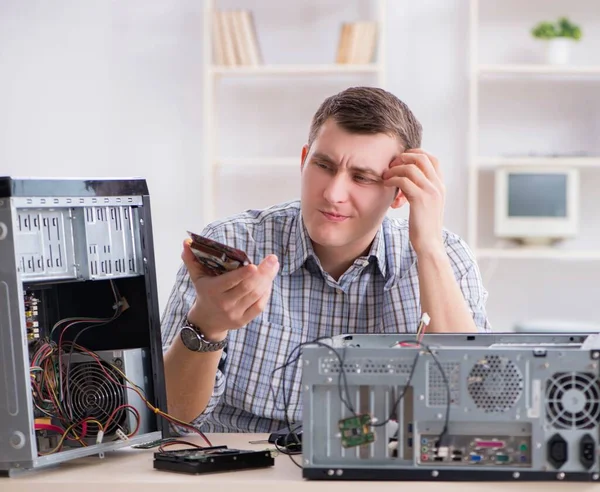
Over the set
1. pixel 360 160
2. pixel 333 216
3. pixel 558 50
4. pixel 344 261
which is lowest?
pixel 344 261

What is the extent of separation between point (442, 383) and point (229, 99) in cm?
277

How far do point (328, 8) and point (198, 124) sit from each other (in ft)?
2.31

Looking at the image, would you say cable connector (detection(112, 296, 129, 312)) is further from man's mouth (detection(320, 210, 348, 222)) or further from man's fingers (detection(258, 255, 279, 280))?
man's mouth (detection(320, 210, 348, 222))

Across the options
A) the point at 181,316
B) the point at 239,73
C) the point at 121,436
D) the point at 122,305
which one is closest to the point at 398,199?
the point at 181,316

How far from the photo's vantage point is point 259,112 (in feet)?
12.1

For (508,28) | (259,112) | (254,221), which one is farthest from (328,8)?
(254,221)

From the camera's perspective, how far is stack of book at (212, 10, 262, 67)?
344 centimetres

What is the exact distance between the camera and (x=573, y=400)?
104 cm

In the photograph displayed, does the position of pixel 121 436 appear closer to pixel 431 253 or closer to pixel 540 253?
pixel 431 253

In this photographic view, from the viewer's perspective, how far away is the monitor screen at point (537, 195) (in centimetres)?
341

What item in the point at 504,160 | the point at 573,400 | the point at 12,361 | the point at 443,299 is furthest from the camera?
the point at 504,160

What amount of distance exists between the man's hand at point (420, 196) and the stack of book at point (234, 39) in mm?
1780

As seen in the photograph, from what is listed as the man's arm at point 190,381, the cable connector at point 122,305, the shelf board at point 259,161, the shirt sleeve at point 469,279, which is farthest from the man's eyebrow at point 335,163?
the shelf board at point 259,161

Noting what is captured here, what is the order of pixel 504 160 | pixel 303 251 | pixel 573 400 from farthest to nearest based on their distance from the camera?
pixel 504 160 → pixel 303 251 → pixel 573 400
